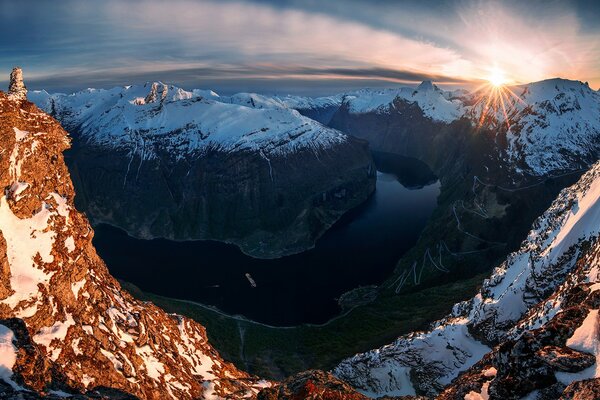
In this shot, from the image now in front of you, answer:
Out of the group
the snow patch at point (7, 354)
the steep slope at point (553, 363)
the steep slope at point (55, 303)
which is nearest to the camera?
the steep slope at point (553, 363)

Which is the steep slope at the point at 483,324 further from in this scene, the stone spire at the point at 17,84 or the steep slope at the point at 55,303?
the stone spire at the point at 17,84

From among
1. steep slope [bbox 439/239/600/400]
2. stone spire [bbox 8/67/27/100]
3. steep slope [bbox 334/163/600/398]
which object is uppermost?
stone spire [bbox 8/67/27/100]

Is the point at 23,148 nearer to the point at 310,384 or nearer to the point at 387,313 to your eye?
the point at 310,384

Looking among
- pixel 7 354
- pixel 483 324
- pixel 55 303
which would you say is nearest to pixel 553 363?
pixel 7 354

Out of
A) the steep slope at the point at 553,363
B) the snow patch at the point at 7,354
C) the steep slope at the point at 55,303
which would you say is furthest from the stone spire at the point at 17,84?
the steep slope at the point at 553,363

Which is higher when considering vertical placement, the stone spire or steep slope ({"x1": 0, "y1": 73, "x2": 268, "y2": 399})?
the stone spire

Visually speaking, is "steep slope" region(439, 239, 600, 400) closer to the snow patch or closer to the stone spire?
the snow patch

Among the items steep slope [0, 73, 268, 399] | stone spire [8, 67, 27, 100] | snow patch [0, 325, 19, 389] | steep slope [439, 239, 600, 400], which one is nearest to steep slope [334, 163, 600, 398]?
steep slope [0, 73, 268, 399]
